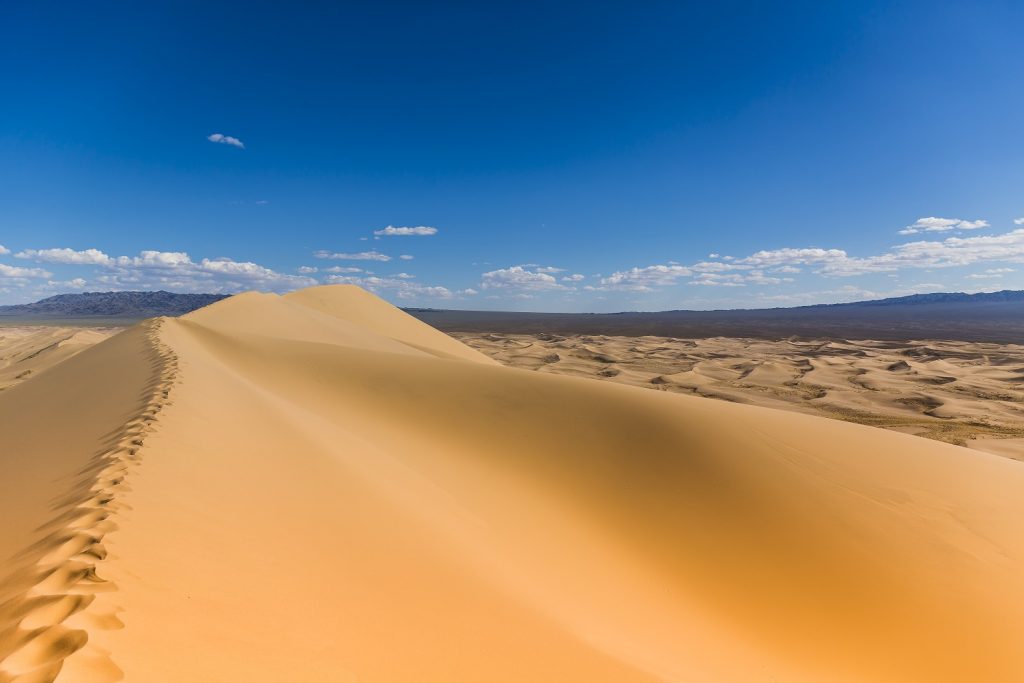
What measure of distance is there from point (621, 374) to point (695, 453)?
1502 cm

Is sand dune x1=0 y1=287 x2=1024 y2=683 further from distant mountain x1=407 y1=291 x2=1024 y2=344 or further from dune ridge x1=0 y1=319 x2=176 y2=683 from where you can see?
distant mountain x1=407 y1=291 x2=1024 y2=344

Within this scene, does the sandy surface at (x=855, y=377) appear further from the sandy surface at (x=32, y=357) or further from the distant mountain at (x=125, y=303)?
the distant mountain at (x=125, y=303)

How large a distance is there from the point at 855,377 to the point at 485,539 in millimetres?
20731

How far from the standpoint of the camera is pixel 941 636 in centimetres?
401

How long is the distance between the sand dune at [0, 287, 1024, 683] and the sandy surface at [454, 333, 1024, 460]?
24.4 feet

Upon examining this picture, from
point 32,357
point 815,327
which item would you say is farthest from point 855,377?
point 815,327

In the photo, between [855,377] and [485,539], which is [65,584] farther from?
[855,377]

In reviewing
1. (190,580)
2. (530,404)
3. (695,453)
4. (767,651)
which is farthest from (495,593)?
(530,404)

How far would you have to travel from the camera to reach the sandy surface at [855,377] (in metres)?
13.2

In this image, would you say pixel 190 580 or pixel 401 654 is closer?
pixel 401 654

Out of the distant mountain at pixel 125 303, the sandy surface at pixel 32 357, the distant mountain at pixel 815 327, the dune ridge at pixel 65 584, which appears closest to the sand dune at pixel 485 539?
the dune ridge at pixel 65 584

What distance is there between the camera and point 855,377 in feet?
66.1

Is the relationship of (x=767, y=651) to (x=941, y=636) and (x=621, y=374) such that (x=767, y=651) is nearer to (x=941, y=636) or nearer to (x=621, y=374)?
(x=941, y=636)

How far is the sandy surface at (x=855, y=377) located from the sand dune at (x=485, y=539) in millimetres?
7449
